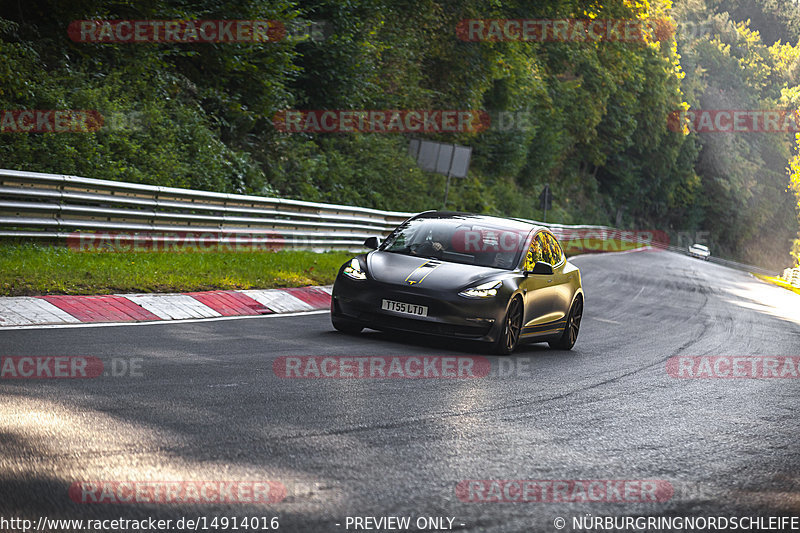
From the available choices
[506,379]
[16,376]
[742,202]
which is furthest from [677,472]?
[742,202]

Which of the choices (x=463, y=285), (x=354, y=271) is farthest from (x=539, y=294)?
(x=354, y=271)

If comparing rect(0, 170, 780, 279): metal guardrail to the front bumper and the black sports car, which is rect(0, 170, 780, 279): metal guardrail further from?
the front bumper

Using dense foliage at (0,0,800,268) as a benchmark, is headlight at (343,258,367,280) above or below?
below

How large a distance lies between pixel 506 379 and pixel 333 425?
3.09 metres

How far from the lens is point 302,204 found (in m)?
19.7

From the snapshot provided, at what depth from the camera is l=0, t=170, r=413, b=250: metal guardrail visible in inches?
502

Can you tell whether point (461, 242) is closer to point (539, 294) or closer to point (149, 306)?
point (539, 294)

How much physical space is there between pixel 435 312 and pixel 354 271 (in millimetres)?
1138

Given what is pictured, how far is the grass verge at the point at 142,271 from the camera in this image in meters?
10.8

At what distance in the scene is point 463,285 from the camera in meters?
10.1

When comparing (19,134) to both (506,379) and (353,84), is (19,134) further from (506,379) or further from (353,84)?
(353,84)

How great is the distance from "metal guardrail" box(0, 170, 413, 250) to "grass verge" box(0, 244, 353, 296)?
1.28ft

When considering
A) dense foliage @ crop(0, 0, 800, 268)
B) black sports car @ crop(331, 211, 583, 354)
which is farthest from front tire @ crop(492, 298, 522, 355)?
dense foliage @ crop(0, 0, 800, 268)

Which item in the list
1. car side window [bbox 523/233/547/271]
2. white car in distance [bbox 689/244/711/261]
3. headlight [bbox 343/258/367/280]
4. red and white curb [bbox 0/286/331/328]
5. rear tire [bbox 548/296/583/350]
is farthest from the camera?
white car in distance [bbox 689/244/711/261]
